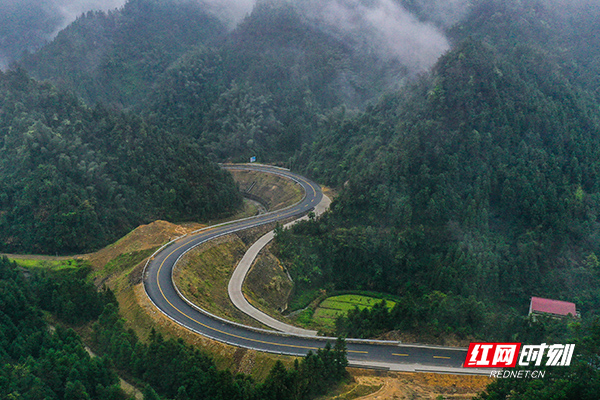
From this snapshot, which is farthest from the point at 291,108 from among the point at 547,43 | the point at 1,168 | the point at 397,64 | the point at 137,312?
the point at 137,312

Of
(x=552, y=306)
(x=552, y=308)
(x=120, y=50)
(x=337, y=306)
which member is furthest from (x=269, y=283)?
(x=120, y=50)

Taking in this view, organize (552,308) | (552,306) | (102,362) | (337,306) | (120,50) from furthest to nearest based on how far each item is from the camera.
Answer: (120,50) → (337,306) → (552,306) → (552,308) → (102,362)

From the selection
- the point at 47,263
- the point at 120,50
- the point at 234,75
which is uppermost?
the point at 234,75

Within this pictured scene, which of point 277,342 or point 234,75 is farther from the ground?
point 234,75

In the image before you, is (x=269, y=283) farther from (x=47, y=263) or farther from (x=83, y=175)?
(x=83, y=175)

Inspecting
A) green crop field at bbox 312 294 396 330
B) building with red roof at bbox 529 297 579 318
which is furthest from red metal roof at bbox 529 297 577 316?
green crop field at bbox 312 294 396 330

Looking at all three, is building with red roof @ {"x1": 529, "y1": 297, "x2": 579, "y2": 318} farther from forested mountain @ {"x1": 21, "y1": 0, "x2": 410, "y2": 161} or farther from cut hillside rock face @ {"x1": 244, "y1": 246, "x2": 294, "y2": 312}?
forested mountain @ {"x1": 21, "y1": 0, "x2": 410, "y2": 161}
